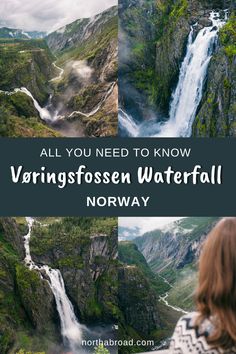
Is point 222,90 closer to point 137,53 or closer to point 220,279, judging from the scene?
point 137,53

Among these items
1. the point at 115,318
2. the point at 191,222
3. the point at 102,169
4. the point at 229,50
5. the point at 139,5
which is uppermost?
the point at 139,5

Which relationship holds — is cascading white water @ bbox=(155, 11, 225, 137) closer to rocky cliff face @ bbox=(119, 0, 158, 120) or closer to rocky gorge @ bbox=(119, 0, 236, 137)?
rocky gorge @ bbox=(119, 0, 236, 137)

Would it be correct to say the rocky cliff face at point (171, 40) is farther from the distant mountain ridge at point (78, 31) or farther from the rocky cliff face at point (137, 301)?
the rocky cliff face at point (137, 301)

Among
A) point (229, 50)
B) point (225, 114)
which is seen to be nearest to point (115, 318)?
point (225, 114)

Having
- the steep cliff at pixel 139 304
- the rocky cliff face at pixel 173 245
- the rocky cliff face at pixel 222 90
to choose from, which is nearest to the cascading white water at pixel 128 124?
the rocky cliff face at pixel 222 90

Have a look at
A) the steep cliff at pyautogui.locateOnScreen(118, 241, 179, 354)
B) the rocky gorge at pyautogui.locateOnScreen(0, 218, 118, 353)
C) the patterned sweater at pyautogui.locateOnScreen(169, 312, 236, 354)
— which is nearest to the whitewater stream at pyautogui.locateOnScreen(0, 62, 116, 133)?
the rocky gorge at pyautogui.locateOnScreen(0, 218, 118, 353)

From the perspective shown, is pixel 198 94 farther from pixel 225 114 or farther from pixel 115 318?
pixel 115 318
